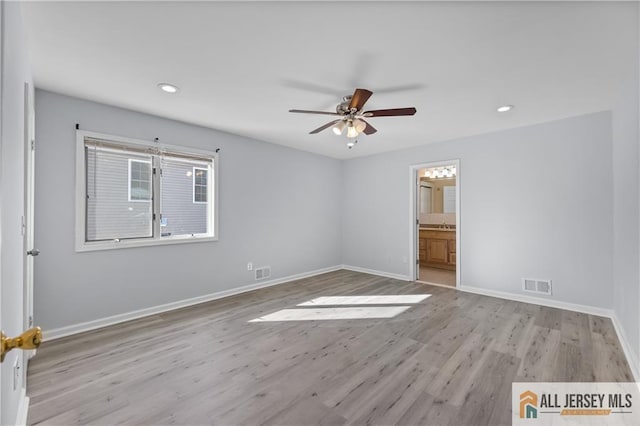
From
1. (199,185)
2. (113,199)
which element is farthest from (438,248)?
(113,199)

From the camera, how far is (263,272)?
479 centimetres

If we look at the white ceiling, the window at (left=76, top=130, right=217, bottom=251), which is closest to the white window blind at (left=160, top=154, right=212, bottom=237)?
the window at (left=76, top=130, right=217, bottom=251)

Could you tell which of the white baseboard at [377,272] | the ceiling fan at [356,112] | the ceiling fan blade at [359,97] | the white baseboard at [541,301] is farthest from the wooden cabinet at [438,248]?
the ceiling fan blade at [359,97]

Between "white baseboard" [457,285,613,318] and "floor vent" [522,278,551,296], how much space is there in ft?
0.32

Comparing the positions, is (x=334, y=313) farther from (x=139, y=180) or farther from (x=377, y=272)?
(x=139, y=180)

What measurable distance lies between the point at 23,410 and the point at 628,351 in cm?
464

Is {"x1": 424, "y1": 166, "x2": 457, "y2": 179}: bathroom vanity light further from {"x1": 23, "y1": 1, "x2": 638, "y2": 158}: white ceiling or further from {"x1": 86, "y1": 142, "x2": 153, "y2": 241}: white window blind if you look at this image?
{"x1": 86, "y1": 142, "x2": 153, "y2": 241}: white window blind

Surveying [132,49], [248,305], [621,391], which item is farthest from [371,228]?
[132,49]

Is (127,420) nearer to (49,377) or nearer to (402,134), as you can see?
(49,377)

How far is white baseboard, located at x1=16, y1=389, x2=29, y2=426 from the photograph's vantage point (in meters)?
1.65

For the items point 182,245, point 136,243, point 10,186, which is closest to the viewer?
point 10,186

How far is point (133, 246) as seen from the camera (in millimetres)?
3348

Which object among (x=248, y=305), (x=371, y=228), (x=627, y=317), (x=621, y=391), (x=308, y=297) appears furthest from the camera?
(x=371, y=228)

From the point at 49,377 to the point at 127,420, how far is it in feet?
3.28
